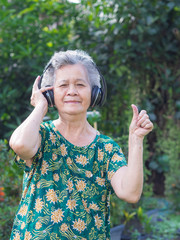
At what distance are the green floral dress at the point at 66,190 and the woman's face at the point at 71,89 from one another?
0.15 metres

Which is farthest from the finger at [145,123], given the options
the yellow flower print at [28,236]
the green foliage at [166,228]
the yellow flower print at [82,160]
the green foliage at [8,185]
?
the green foliage at [166,228]

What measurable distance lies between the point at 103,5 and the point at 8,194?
8.55 ft

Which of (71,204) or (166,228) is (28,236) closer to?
(71,204)

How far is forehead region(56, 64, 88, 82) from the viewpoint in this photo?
181cm

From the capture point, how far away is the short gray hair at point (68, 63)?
183cm

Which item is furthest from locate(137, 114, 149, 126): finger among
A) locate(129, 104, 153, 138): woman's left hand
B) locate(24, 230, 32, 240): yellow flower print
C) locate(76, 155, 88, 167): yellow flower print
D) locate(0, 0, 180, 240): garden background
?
locate(0, 0, 180, 240): garden background

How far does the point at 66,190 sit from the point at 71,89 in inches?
19.4

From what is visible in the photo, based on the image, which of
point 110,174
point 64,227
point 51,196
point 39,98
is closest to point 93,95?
point 39,98

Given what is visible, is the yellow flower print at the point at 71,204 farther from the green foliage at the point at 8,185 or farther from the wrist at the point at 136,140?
the green foliage at the point at 8,185

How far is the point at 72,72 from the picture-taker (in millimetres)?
1812

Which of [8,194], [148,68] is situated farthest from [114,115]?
[8,194]

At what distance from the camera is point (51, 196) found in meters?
1.71

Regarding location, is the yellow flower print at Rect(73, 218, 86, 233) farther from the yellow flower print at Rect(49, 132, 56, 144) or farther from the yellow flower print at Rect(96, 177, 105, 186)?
the yellow flower print at Rect(49, 132, 56, 144)

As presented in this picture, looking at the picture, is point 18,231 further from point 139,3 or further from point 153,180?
point 153,180
